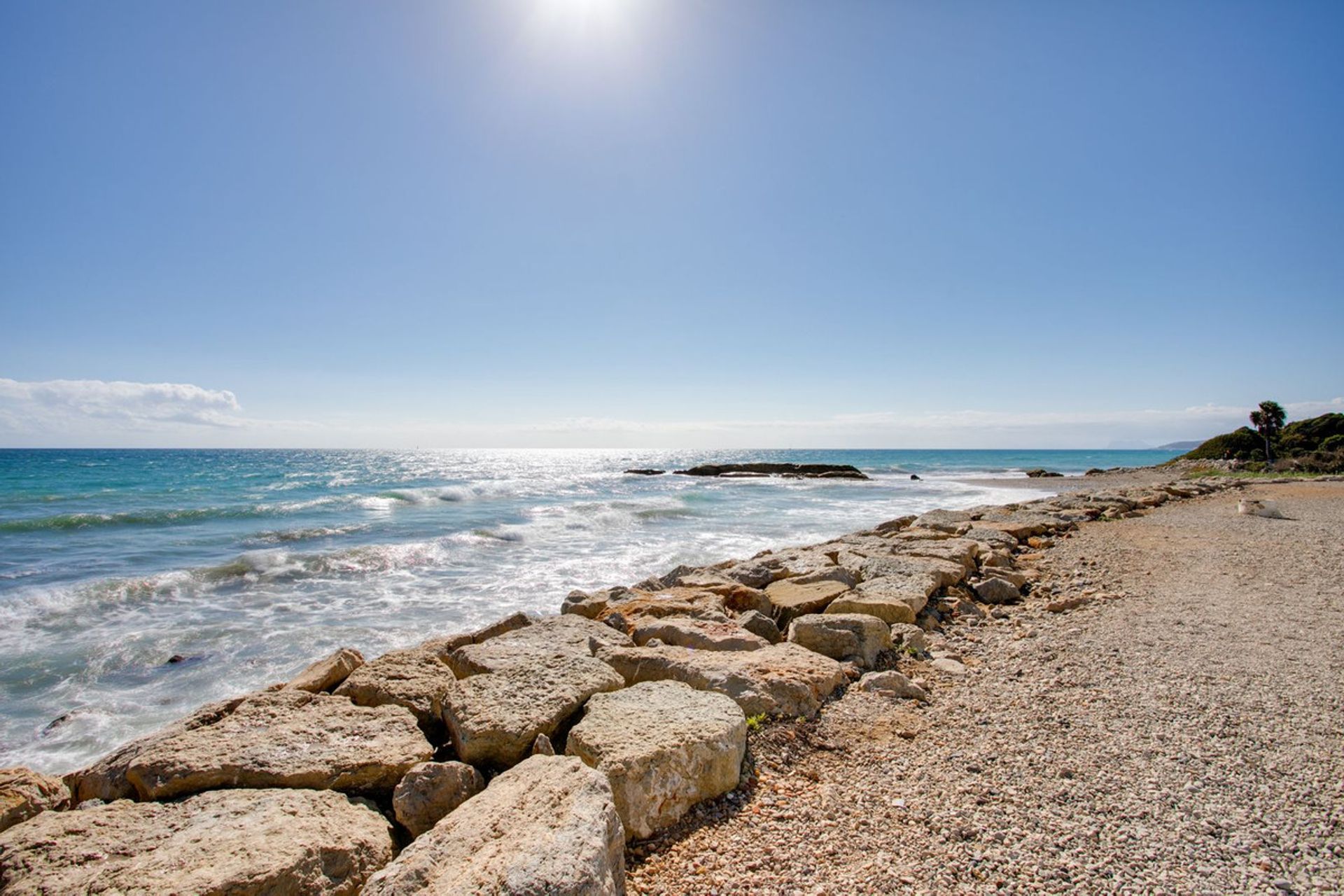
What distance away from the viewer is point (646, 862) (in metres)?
2.77

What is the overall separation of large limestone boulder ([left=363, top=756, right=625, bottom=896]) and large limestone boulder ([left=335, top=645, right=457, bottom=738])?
1543 millimetres

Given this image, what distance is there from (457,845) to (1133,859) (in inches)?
117

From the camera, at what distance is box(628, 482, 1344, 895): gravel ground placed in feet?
8.45

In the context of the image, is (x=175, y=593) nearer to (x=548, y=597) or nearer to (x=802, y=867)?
(x=548, y=597)

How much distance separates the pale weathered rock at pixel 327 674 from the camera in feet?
15.5

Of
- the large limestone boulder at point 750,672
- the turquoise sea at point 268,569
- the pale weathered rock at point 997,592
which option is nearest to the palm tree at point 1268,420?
the turquoise sea at point 268,569

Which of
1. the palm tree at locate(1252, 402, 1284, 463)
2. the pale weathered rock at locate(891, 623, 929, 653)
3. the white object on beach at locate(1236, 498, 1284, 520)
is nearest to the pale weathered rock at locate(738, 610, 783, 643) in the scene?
the pale weathered rock at locate(891, 623, 929, 653)

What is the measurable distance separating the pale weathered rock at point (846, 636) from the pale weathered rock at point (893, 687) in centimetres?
53

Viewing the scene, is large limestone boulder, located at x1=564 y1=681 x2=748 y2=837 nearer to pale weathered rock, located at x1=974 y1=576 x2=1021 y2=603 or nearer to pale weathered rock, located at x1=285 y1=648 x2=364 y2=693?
pale weathered rock, located at x1=285 y1=648 x2=364 y2=693

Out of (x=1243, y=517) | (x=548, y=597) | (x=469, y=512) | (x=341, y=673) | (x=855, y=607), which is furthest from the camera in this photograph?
(x=469, y=512)

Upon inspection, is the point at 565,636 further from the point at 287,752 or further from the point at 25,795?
the point at 25,795

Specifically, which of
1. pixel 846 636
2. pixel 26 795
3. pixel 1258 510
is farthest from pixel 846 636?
pixel 1258 510

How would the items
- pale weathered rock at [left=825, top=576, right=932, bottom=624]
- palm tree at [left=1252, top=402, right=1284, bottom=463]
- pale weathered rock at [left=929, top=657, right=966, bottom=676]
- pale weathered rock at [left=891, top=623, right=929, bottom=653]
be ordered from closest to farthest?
pale weathered rock at [left=929, top=657, right=966, bottom=676] < pale weathered rock at [left=891, top=623, right=929, bottom=653] < pale weathered rock at [left=825, top=576, right=932, bottom=624] < palm tree at [left=1252, top=402, right=1284, bottom=463]

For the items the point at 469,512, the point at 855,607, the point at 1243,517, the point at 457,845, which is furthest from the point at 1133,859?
the point at 469,512
